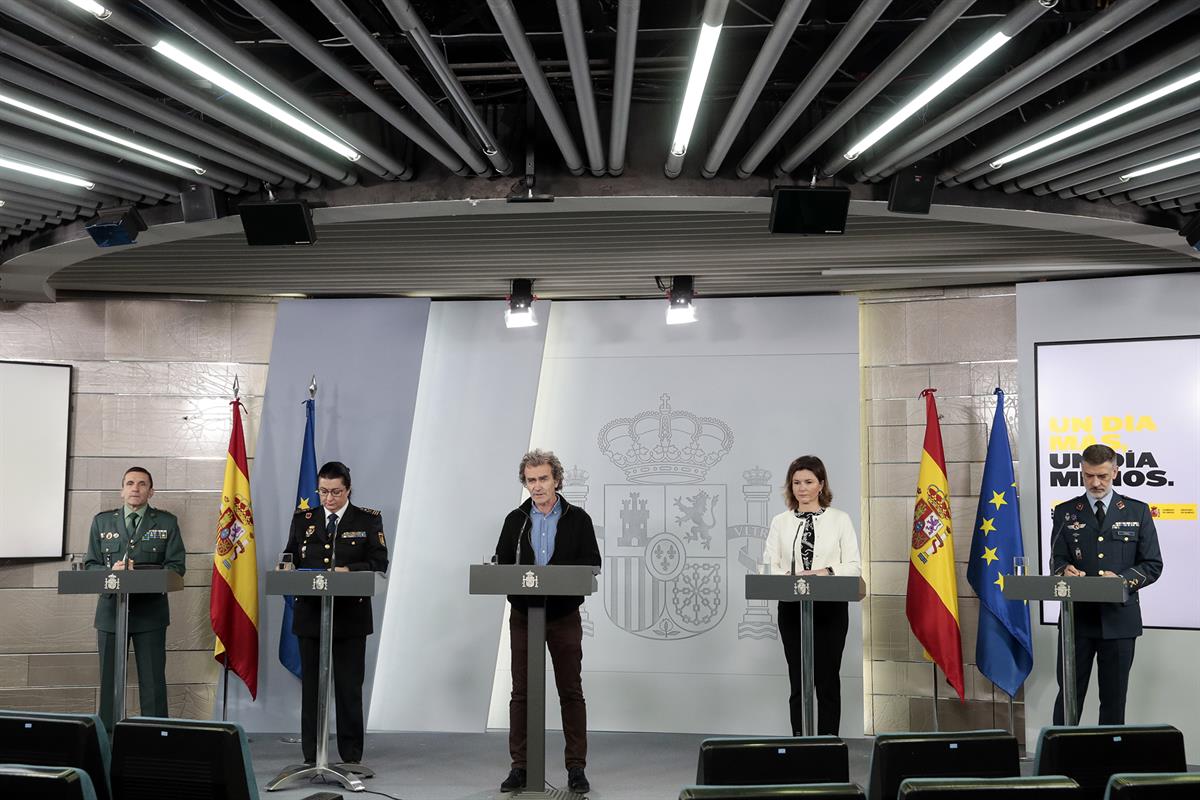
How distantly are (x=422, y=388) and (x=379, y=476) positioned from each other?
2.11 ft

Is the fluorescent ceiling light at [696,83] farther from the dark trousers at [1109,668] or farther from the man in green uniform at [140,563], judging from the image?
the man in green uniform at [140,563]

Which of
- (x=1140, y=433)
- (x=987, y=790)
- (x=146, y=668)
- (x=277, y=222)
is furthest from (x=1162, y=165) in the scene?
(x=146, y=668)

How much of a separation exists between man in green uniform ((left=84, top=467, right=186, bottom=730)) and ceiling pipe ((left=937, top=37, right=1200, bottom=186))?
4.49 meters

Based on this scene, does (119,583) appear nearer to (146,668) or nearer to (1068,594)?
(146,668)

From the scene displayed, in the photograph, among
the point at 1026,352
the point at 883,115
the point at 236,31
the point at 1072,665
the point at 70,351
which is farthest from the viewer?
the point at 70,351

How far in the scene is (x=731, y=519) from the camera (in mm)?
6812

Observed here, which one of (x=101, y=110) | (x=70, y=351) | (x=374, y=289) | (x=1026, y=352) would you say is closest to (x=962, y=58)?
(x=101, y=110)

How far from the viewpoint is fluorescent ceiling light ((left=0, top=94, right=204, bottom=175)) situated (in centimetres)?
369

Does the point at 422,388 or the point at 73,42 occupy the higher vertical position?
the point at 73,42

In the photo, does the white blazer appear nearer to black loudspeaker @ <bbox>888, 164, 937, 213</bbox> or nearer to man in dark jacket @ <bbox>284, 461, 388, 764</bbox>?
black loudspeaker @ <bbox>888, 164, 937, 213</bbox>

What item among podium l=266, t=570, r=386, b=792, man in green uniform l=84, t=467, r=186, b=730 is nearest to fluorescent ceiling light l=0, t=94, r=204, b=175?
podium l=266, t=570, r=386, b=792

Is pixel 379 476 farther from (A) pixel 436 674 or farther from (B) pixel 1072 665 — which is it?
(B) pixel 1072 665

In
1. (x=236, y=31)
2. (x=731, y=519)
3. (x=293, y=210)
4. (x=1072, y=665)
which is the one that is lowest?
(x=1072, y=665)

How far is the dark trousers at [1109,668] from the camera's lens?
5109mm
